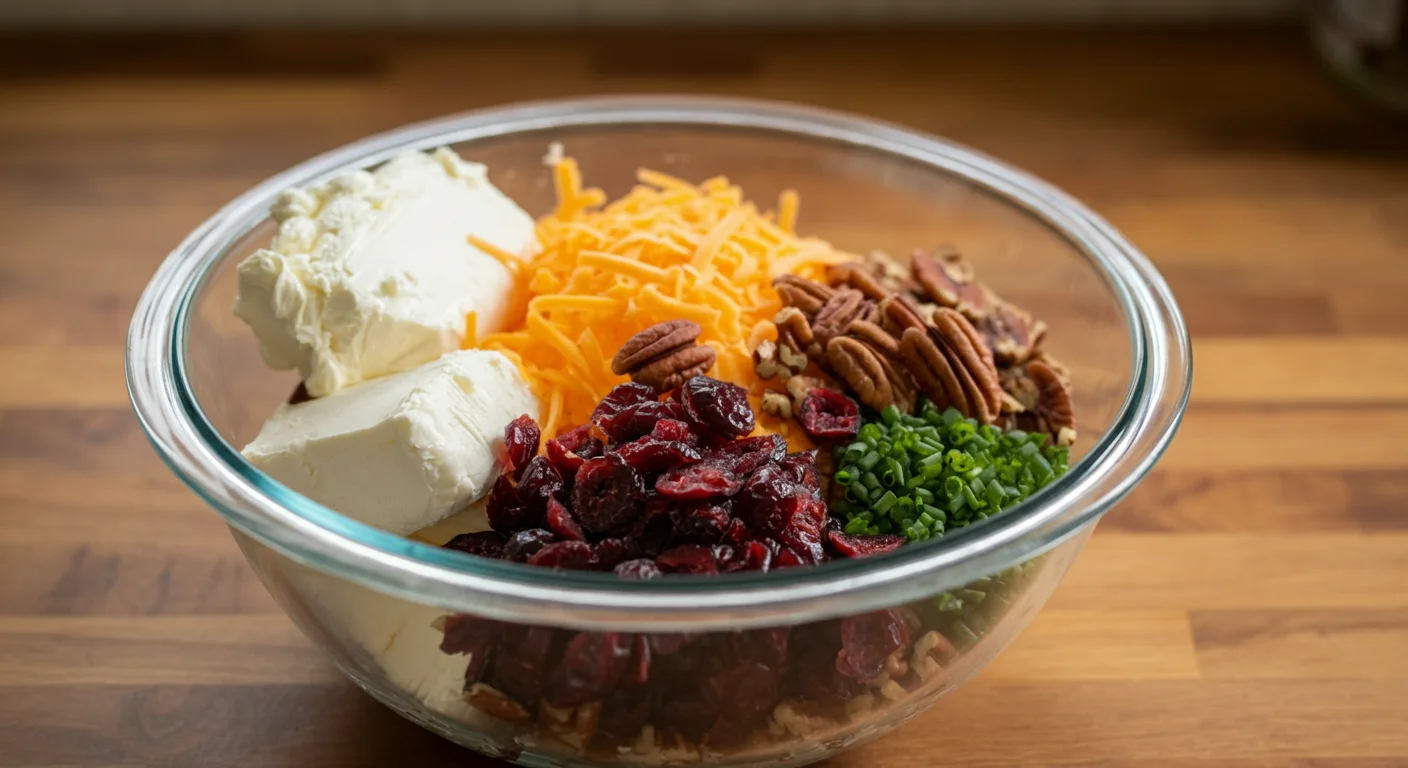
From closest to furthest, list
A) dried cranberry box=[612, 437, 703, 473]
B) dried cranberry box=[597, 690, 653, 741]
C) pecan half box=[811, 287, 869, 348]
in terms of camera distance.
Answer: dried cranberry box=[597, 690, 653, 741]
dried cranberry box=[612, 437, 703, 473]
pecan half box=[811, 287, 869, 348]

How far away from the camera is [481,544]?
5.11 ft

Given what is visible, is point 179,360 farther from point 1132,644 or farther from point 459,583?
point 1132,644

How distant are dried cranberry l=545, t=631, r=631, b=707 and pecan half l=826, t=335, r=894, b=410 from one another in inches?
23.2

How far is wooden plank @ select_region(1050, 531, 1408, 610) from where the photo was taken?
1975mm

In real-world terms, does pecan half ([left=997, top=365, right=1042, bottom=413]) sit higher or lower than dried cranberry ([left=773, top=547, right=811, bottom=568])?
higher

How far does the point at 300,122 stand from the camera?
3148mm

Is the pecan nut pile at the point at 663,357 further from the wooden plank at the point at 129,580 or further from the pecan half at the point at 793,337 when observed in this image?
the wooden plank at the point at 129,580

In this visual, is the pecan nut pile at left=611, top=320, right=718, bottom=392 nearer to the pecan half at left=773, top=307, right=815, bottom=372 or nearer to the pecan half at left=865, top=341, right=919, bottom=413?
the pecan half at left=773, top=307, right=815, bottom=372

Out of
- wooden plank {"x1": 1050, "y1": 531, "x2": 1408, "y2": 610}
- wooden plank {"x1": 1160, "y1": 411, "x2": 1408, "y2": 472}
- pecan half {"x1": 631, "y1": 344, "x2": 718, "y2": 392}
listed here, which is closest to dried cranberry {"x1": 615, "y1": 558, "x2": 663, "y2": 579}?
pecan half {"x1": 631, "y1": 344, "x2": 718, "y2": 392}

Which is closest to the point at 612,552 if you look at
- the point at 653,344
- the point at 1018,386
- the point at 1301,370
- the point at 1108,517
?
the point at 653,344

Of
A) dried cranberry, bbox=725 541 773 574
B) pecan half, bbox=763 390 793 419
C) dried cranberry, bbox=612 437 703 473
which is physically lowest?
dried cranberry, bbox=725 541 773 574

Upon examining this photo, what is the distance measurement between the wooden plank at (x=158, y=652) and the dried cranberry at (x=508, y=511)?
16.8 inches

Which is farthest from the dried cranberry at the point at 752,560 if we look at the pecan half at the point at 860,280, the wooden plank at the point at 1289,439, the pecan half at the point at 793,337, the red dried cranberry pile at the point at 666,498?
the wooden plank at the point at 1289,439

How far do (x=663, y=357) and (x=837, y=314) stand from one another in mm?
280
